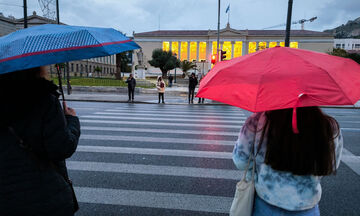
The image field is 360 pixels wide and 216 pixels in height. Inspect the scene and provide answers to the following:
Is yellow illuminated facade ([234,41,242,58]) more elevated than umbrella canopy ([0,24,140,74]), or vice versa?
yellow illuminated facade ([234,41,242,58])

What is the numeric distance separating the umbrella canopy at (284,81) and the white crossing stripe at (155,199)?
7.10 feet

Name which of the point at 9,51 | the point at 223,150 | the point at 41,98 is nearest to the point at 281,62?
the point at 41,98

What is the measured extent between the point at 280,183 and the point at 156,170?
3120 mm

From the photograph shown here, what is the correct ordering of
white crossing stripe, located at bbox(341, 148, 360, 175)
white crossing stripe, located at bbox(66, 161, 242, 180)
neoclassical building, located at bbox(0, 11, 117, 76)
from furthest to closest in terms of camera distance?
1. neoclassical building, located at bbox(0, 11, 117, 76)
2. white crossing stripe, located at bbox(341, 148, 360, 175)
3. white crossing stripe, located at bbox(66, 161, 242, 180)

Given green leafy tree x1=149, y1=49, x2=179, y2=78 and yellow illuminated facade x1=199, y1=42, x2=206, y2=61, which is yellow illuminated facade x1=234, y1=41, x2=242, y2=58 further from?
green leafy tree x1=149, y1=49, x2=179, y2=78

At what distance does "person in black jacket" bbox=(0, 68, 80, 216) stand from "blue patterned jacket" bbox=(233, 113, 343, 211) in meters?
1.17

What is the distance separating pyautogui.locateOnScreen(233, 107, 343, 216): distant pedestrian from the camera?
1.42 meters

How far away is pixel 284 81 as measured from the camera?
135 centimetres

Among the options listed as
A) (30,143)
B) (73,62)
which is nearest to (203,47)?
(73,62)

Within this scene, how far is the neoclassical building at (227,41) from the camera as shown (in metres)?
69.8

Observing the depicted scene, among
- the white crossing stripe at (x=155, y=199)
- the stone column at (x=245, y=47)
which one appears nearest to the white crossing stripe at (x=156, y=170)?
the white crossing stripe at (x=155, y=199)

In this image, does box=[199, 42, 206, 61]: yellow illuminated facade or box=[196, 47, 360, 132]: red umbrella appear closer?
box=[196, 47, 360, 132]: red umbrella

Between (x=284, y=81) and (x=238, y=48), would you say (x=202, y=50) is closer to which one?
(x=238, y=48)

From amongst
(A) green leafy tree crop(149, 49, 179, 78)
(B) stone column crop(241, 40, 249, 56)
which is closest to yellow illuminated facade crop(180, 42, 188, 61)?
(B) stone column crop(241, 40, 249, 56)
